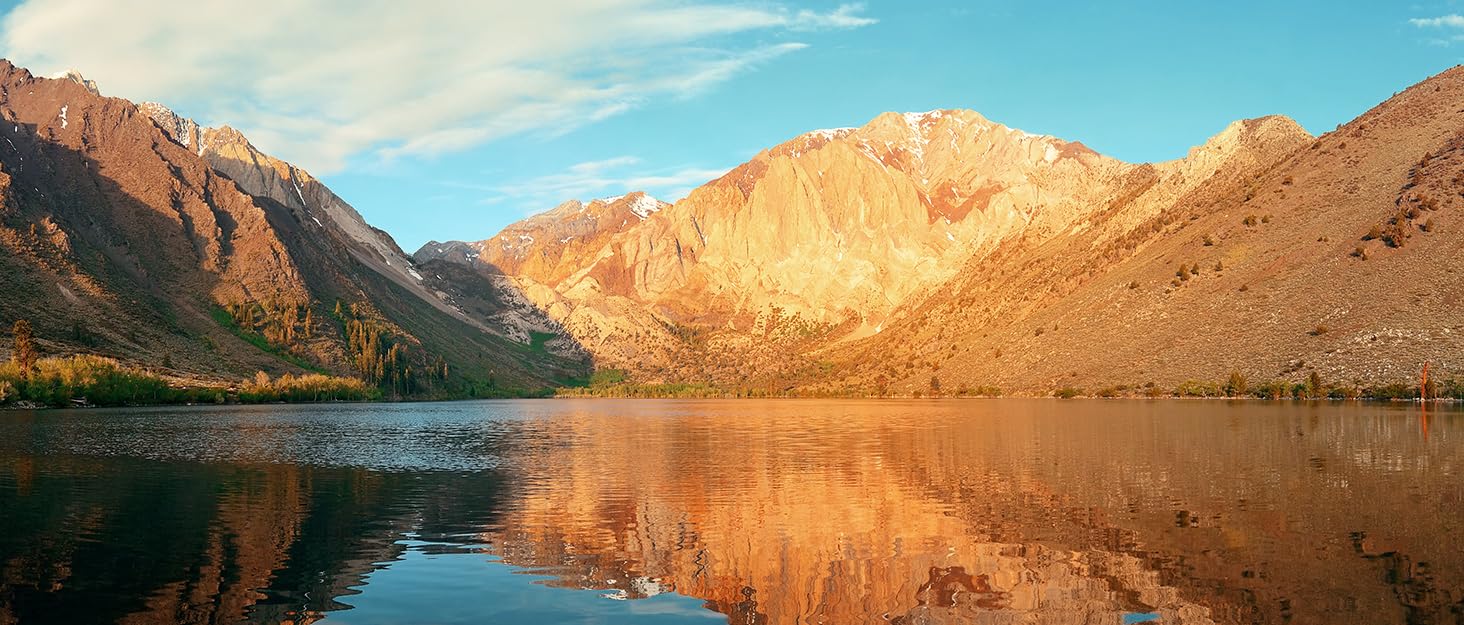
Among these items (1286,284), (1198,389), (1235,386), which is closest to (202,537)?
(1235,386)

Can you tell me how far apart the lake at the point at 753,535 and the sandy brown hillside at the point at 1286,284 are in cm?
7049

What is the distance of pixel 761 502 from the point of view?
1508 inches

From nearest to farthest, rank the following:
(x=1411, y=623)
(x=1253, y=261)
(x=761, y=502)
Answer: (x=1411, y=623)
(x=761, y=502)
(x=1253, y=261)

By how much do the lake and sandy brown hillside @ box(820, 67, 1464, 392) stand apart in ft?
231

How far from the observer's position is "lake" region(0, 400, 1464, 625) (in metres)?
21.5

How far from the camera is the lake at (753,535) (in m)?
21.5

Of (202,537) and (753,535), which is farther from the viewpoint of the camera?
(753,535)

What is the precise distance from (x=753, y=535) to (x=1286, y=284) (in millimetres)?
133287

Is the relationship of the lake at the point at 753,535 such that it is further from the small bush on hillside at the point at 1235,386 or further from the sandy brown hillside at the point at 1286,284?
the sandy brown hillside at the point at 1286,284

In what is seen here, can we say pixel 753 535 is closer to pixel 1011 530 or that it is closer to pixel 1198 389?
pixel 1011 530

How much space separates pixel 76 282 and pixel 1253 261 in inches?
8249

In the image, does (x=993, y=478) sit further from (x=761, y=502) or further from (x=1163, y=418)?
(x=1163, y=418)

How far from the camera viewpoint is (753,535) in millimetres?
30812

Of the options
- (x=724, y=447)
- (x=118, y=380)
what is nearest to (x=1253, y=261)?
(x=724, y=447)
